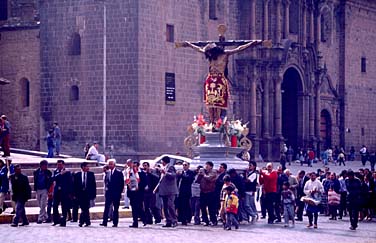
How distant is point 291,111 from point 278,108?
406 cm

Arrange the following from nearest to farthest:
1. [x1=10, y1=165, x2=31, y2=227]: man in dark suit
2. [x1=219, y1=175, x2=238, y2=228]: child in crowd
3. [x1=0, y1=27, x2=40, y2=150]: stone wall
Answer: [x1=10, y1=165, x2=31, y2=227]: man in dark suit
[x1=219, y1=175, x2=238, y2=228]: child in crowd
[x1=0, y1=27, x2=40, y2=150]: stone wall

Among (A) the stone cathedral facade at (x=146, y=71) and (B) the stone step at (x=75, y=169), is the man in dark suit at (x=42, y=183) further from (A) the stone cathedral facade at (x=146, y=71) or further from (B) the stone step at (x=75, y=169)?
(A) the stone cathedral facade at (x=146, y=71)

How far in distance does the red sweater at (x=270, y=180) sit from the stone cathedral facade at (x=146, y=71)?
20412mm

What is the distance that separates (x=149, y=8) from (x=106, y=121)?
5.51m

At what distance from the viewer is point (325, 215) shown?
106 ft

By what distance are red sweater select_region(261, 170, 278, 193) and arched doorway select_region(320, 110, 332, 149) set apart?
121ft

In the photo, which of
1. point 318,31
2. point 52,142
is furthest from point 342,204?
point 318,31

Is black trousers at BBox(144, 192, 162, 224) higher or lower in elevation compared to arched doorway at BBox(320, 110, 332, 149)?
lower

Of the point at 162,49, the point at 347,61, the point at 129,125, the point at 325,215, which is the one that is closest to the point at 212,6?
the point at 162,49

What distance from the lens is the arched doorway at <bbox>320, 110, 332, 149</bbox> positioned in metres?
64.3

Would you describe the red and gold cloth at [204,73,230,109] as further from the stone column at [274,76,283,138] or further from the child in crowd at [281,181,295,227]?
the stone column at [274,76,283,138]

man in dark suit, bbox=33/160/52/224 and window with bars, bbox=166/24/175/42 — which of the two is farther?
window with bars, bbox=166/24/175/42

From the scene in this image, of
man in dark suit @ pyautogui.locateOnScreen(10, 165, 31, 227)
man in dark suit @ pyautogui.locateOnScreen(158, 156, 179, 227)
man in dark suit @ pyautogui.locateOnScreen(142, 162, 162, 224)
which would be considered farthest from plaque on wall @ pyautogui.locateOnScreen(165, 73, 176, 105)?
man in dark suit @ pyautogui.locateOnScreen(10, 165, 31, 227)

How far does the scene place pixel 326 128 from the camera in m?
64.9
